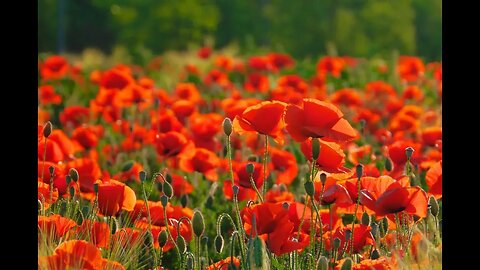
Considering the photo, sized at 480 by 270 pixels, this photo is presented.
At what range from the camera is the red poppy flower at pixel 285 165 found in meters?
3.57

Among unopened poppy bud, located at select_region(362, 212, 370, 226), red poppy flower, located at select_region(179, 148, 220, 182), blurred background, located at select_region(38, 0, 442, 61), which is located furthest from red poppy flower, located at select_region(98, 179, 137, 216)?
blurred background, located at select_region(38, 0, 442, 61)

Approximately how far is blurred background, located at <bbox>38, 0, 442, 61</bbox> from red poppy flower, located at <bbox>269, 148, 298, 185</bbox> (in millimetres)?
12583

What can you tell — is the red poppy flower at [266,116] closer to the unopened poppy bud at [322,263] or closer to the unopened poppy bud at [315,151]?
the unopened poppy bud at [315,151]

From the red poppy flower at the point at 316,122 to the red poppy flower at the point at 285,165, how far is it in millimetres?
1399

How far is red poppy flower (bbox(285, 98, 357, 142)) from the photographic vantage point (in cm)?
214

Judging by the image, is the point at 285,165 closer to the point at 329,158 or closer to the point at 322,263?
the point at 329,158

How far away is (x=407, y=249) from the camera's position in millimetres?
2234

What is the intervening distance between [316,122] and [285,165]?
1.52 meters

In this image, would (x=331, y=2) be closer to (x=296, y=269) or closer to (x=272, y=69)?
(x=272, y=69)

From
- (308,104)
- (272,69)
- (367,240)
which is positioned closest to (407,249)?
(367,240)

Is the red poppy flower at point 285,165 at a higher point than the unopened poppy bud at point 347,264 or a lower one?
lower

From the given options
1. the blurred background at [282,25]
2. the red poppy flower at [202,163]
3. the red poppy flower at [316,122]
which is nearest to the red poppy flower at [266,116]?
the red poppy flower at [316,122]
